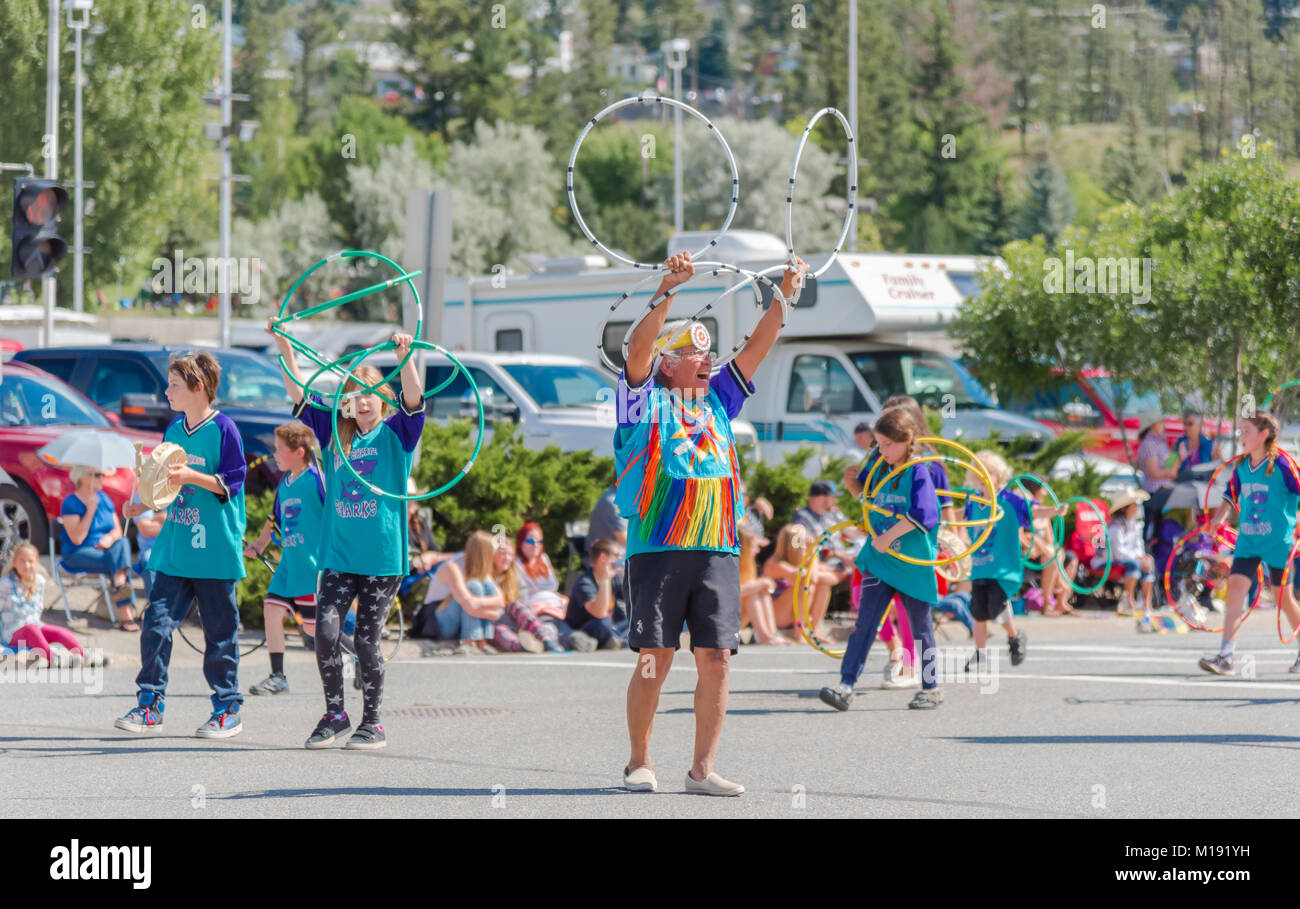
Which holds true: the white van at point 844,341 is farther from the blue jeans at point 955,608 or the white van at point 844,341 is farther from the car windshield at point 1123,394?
the blue jeans at point 955,608

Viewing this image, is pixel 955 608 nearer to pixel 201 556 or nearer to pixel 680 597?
pixel 201 556

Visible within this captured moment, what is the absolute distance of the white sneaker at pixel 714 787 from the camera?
7.33 meters

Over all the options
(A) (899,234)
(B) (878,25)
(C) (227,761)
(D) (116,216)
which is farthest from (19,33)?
(B) (878,25)

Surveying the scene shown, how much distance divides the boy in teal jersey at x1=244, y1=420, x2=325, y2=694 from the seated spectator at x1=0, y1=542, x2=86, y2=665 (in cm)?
162

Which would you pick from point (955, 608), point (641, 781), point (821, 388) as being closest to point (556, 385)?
point (821, 388)

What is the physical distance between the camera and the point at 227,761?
323 inches

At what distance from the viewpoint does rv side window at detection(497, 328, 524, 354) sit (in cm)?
2264

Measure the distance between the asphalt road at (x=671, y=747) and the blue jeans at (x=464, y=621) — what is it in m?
0.80

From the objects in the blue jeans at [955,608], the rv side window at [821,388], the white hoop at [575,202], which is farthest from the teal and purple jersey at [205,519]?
the rv side window at [821,388]

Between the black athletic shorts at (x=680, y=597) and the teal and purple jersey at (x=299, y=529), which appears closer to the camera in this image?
the black athletic shorts at (x=680, y=597)

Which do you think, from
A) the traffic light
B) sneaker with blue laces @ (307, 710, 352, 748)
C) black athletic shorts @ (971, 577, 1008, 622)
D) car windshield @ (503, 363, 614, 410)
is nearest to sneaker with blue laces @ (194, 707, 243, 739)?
sneaker with blue laces @ (307, 710, 352, 748)

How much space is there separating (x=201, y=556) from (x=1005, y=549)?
5960 millimetres

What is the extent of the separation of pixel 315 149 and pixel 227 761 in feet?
237
